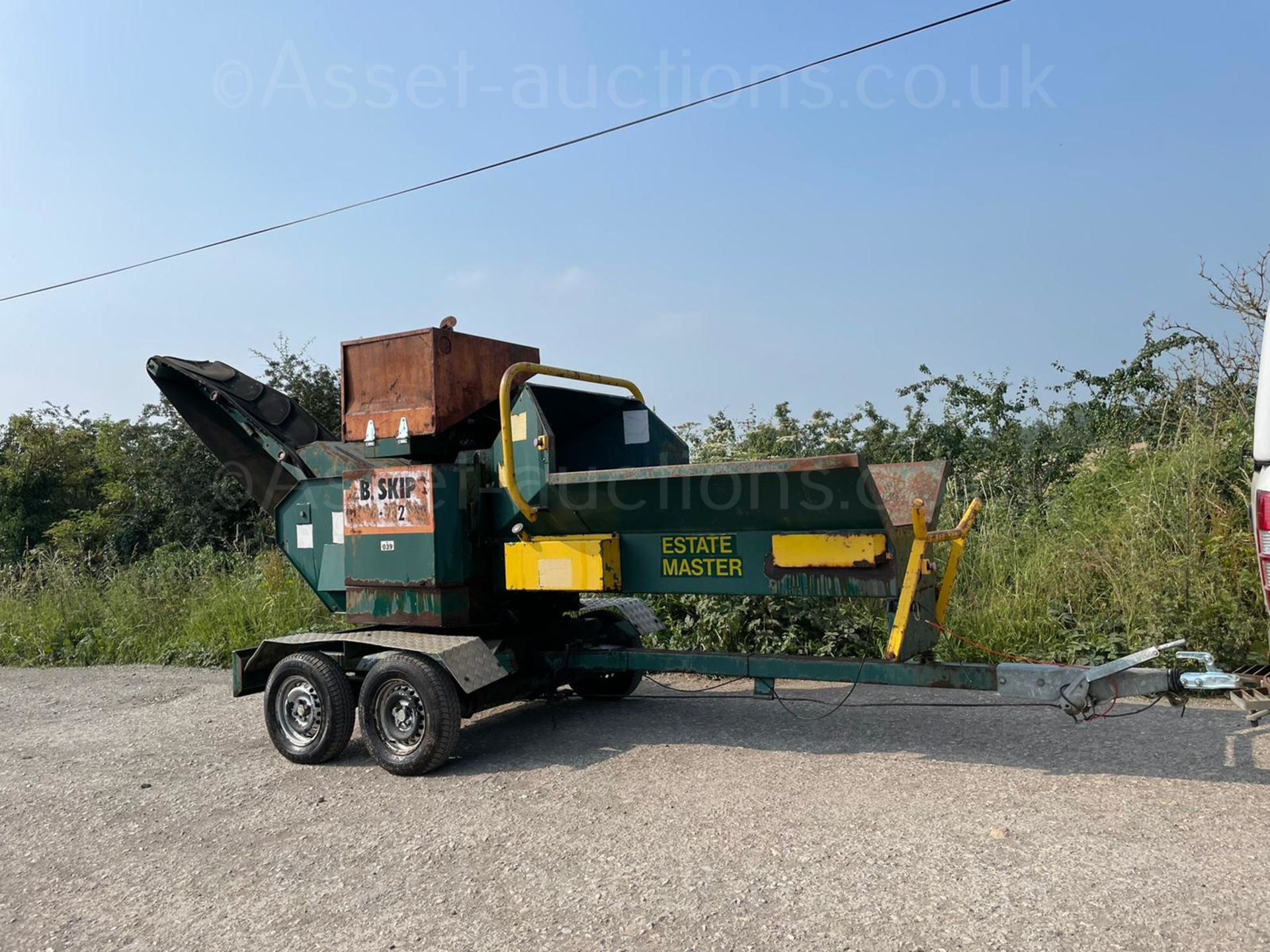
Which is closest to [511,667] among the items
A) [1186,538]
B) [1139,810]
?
[1139,810]

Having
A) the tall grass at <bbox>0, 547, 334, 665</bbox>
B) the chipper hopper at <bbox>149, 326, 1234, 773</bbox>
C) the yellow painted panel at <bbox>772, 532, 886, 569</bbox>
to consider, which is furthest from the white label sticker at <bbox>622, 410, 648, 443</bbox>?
the tall grass at <bbox>0, 547, 334, 665</bbox>

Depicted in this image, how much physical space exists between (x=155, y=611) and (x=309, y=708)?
21.7 feet

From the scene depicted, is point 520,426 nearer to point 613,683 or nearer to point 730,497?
point 730,497

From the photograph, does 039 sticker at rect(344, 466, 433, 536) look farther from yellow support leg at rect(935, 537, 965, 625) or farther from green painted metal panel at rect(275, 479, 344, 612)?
yellow support leg at rect(935, 537, 965, 625)

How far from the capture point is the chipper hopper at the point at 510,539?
4.99m

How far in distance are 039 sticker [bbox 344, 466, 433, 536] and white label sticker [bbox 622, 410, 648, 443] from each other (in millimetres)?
1506

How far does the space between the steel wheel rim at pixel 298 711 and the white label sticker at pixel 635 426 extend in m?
2.63

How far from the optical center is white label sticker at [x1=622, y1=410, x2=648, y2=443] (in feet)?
22.0

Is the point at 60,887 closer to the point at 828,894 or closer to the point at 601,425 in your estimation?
the point at 828,894

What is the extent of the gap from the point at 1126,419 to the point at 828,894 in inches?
345

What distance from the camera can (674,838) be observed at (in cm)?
440

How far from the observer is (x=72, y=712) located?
27.2ft

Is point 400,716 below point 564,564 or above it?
below

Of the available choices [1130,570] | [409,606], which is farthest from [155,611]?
[1130,570]
